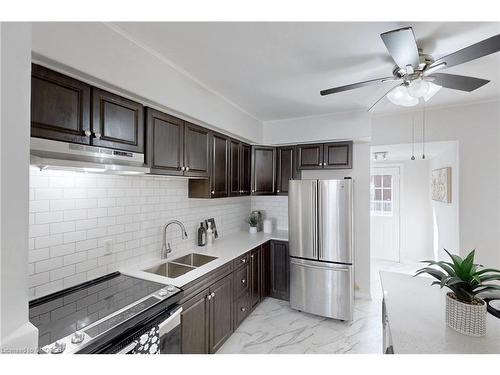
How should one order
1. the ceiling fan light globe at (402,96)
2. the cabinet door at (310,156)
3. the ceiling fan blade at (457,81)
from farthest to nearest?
the cabinet door at (310,156) → the ceiling fan light globe at (402,96) → the ceiling fan blade at (457,81)

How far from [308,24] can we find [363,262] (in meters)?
2.96

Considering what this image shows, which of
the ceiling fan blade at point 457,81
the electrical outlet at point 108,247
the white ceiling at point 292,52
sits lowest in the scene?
the electrical outlet at point 108,247

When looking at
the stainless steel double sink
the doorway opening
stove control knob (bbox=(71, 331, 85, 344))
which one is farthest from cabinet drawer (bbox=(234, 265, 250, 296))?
the doorway opening

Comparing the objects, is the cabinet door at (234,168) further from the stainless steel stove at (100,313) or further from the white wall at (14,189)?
the white wall at (14,189)

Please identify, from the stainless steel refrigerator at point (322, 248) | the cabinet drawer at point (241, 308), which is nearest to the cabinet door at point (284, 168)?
the stainless steel refrigerator at point (322, 248)

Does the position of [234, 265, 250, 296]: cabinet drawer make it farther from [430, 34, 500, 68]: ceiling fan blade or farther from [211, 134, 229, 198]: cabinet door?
[430, 34, 500, 68]: ceiling fan blade

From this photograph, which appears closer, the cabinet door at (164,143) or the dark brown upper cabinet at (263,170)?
the cabinet door at (164,143)

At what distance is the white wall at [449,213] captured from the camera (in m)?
3.04

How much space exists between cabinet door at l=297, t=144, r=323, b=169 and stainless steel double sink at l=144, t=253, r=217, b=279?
6.14ft

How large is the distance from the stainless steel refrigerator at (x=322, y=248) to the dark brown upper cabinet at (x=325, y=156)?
0.60m

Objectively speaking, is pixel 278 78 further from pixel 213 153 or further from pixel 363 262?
pixel 363 262

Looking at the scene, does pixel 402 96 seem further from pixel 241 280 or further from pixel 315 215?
pixel 241 280

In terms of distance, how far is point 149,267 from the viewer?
6.54 ft
